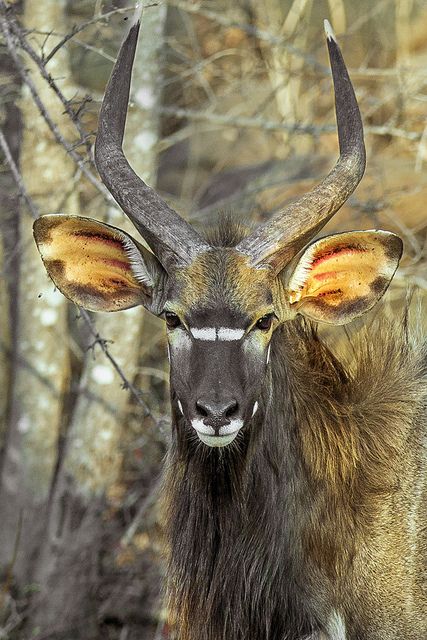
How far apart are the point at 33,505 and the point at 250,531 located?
3753mm

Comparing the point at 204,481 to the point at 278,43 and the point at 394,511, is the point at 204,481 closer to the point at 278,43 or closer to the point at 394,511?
the point at 394,511

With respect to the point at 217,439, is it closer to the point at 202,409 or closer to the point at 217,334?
the point at 202,409

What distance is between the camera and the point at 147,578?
26.8 ft

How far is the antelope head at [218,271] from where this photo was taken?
176 inches

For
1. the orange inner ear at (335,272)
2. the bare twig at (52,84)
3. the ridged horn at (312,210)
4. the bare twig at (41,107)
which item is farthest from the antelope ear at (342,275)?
the bare twig at (41,107)

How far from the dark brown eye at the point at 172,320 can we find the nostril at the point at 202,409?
17.5 inches

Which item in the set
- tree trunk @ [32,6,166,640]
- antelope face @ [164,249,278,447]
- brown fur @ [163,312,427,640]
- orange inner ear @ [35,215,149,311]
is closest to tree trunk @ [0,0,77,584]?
tree trunk @ [32,6,166,640]

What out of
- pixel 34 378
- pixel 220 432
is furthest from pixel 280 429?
pixel 34 378

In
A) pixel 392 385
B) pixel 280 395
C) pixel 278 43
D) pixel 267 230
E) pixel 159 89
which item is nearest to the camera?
pixel 267 230

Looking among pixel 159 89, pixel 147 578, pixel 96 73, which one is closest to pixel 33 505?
pixel 147 578

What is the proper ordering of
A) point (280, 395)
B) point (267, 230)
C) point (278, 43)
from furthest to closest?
1. point (278, 43)
2. point (280, 395)
3. point (267, 230)

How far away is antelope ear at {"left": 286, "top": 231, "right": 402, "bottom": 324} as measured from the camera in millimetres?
4840

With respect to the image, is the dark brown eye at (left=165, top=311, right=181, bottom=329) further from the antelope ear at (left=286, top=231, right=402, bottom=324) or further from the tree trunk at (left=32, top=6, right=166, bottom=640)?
the tree trunk at (left=32, top=6, right=166, bottom=640)

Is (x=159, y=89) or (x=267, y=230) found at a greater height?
(x=159, y=89)
